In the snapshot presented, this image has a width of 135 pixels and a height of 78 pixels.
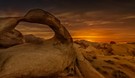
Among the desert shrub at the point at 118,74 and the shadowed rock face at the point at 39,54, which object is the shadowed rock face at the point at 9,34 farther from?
the desert shrub at the point at 118,74

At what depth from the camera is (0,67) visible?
700 cm

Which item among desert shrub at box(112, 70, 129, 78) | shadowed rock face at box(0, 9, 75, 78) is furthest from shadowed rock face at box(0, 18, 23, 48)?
desert shrub at box(112, 70, 129, 78)

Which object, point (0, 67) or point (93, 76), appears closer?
point (0, 67)

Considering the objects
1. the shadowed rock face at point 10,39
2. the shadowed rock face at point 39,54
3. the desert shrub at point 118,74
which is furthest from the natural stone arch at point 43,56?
the desert shrub at point 118,74

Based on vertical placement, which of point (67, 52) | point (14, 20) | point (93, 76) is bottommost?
point (93, 76)

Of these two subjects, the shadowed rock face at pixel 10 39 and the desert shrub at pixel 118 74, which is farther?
the desert shrub at pixel 118 74

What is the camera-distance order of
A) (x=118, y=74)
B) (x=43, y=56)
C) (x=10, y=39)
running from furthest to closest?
(x=118, y=74) → (x=10, y=39) → (x=43, y=56)

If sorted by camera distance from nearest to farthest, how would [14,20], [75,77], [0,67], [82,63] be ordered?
[0,67] < [14,20] < [75,77] < [82,63]

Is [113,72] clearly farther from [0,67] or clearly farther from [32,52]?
[0,67]

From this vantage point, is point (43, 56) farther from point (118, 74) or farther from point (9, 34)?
point (118, 74)

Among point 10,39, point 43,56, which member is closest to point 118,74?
point 43,56

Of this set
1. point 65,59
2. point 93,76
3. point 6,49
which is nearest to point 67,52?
point 65,59

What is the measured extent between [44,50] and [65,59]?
583 millimetres

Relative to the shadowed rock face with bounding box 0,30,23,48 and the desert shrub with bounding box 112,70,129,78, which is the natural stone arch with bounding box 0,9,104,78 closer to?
the shadowed rock face with bounding box 0,30,23,48
